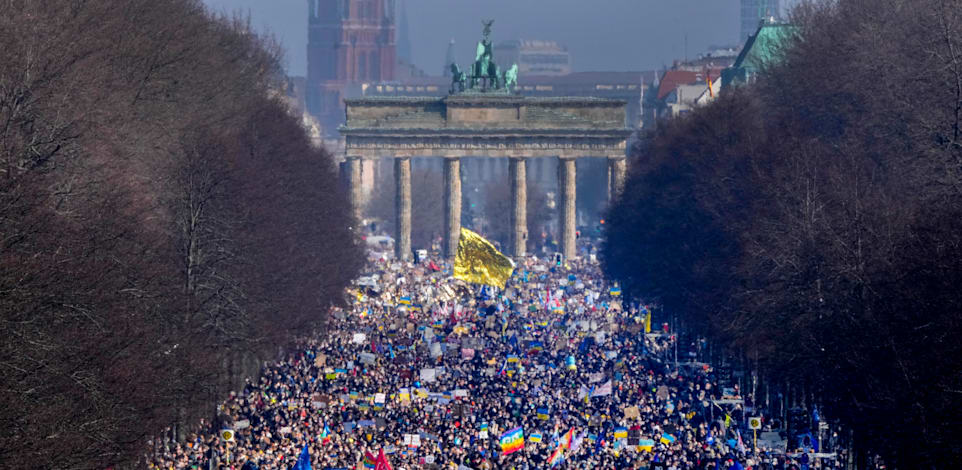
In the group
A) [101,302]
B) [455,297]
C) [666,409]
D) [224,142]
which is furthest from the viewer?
[455,297]

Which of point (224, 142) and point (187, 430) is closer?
point (187, 430)

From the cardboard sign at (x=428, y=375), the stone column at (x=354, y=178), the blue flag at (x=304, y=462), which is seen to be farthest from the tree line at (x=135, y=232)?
the stone column at (x=354, y=178)

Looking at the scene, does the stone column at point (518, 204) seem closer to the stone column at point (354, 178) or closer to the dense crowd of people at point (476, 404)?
the stone column at point (354, 178)

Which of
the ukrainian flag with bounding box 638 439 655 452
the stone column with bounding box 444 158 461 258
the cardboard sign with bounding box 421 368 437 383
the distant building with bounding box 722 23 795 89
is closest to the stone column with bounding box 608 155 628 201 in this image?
the distant building with bounding box 722 23 795 89

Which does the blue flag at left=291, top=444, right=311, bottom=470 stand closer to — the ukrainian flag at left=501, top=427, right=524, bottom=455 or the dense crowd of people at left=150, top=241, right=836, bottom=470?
the dense crowd of people at left=150, top=241, right=836, bottom=470

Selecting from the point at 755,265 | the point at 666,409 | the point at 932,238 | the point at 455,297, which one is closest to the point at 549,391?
the point at 666,409

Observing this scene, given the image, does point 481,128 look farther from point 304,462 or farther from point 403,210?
point 304,462

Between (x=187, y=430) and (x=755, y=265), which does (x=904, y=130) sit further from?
(x=187, y=430)

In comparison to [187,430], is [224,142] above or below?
above
